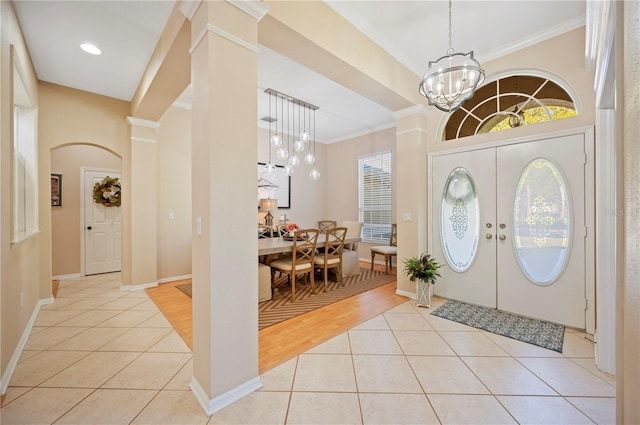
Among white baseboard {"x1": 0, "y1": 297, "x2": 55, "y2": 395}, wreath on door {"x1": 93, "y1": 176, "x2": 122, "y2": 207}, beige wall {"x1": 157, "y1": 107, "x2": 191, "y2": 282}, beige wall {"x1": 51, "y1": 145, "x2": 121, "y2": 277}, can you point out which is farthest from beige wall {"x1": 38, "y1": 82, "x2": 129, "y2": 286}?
wreath on door {"x1": 93, "y1": 176, "x2": 122, "y2": 207}

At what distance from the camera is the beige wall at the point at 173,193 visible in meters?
4.41

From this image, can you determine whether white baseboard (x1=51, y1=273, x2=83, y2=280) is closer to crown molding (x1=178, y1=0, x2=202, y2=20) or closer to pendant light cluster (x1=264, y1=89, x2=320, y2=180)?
pendant light cluster (x1=264, y1=89, x2=320, y2=180)

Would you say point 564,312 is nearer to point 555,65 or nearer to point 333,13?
point 555,65

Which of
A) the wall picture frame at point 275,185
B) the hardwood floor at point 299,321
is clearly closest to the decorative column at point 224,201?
the hardwood floor at point 299,321

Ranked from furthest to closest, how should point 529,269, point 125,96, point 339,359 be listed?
point 125,96 < point 529,269 < point 339,359

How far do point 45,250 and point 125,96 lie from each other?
2.40 metres

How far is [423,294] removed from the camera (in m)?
→ 3.27

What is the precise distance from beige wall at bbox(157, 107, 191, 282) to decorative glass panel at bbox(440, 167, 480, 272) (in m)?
4.25

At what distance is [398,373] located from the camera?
1.95 meters

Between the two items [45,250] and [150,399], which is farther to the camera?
[45,250]

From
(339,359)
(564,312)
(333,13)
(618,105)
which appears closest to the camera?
(618,105)

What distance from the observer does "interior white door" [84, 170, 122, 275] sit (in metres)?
4.99

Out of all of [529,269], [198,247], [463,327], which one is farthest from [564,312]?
[198,247]

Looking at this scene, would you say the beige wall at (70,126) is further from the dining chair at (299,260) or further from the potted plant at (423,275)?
the potted plant at (423,275)
